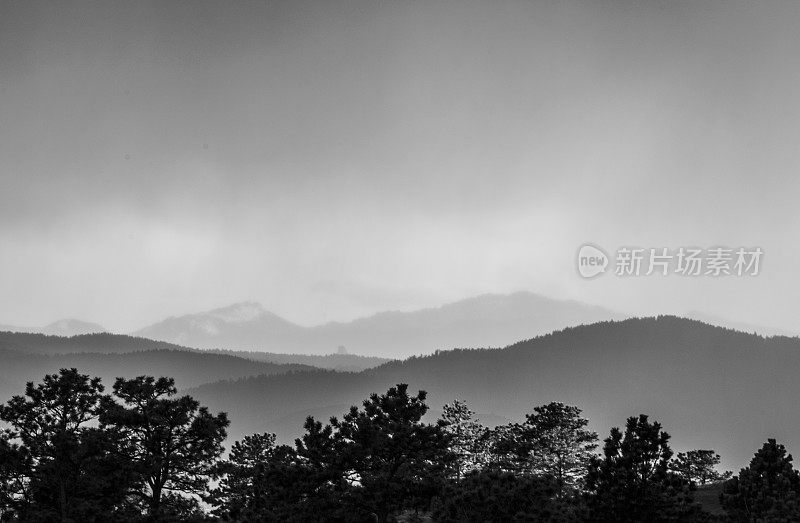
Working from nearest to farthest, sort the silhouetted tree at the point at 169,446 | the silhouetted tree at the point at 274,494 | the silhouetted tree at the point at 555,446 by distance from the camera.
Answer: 1. the silhouetted tree at the point at 169,446
2. the silhouetted tree at the point at 274,494
3. the silhouetted tree at the point at 555,446

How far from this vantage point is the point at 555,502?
43.7m

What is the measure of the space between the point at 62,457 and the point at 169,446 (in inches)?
232

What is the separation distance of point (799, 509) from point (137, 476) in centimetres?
3168

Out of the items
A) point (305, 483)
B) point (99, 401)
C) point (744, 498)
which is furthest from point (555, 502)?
point (99, 401)

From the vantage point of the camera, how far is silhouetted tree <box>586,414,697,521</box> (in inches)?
1480

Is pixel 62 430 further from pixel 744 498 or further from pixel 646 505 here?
pixel 744 498

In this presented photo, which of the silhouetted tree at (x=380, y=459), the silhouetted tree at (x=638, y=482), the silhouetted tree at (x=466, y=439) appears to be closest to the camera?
the silhouetted tree at (x=638, y=482)

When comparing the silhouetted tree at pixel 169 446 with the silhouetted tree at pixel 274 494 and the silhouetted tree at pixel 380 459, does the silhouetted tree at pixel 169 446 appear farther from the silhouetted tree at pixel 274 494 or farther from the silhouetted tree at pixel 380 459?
the silhouetted tree at pixel 380 459

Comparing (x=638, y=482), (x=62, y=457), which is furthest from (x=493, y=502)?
(x=62, y=457)

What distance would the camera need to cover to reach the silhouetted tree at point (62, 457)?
128 feet

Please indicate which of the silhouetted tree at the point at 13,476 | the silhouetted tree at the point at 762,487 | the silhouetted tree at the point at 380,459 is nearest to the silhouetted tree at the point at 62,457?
the silhouetted tree at the point at 13,476

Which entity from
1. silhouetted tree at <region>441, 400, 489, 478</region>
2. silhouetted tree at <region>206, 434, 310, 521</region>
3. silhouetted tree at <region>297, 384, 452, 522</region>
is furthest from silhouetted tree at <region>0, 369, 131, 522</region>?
silhouetted tree at <region>441, 400, 489, 478</region>

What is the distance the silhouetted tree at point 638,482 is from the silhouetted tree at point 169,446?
1929 cm

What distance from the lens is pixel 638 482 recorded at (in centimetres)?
3822
